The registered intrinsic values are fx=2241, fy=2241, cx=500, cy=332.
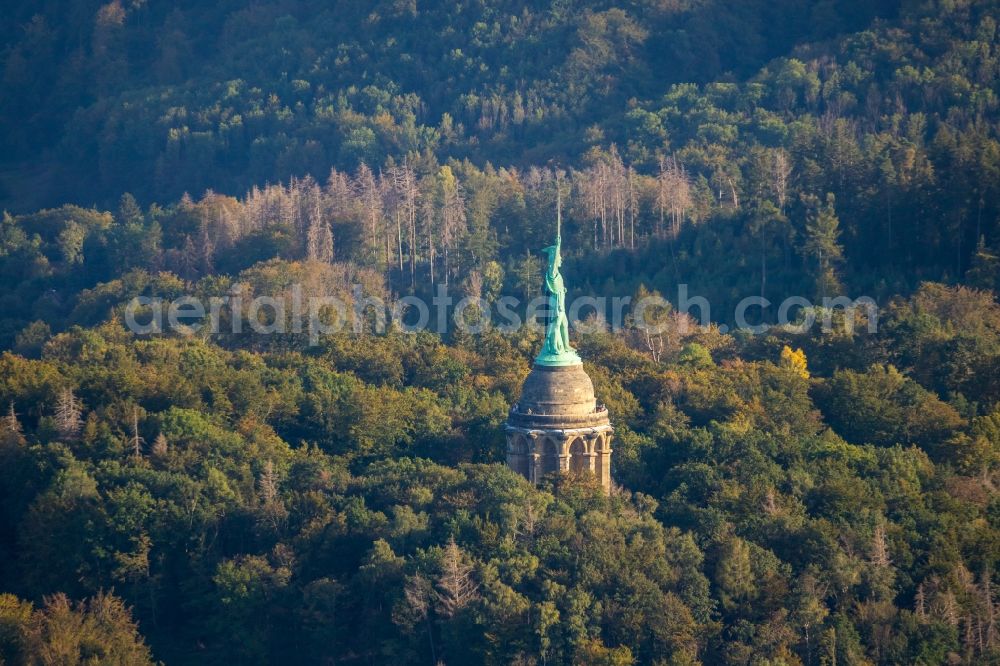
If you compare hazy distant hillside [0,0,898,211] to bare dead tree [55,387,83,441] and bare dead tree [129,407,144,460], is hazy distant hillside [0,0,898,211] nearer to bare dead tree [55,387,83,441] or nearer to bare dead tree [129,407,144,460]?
bare dead tree [55,387,83,441]

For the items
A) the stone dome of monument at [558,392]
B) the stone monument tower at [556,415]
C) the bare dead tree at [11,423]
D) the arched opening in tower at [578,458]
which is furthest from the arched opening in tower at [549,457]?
the bare dead tree at [11,423]

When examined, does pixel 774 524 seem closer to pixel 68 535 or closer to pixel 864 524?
pixel 864 524

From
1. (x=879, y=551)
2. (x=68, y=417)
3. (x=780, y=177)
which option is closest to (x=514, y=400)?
(x=68, y=417)

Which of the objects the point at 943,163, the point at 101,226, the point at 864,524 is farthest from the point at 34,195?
the point at 864,524

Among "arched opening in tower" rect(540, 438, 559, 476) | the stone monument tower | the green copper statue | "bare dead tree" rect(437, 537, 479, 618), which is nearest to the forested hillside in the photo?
"bare dead tree" rect(437, 537, 479, 618)

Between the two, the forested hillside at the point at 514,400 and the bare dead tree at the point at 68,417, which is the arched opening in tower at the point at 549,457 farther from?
the bare dead tree at the point at 68,417

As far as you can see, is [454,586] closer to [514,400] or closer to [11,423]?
[514,400]
